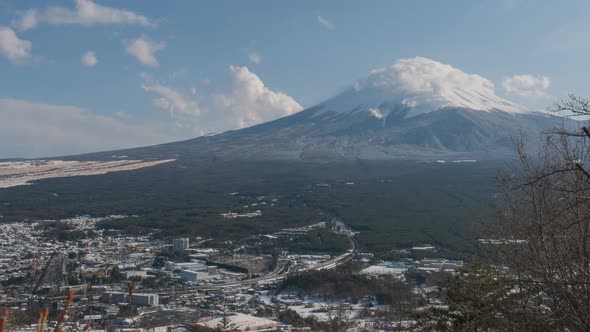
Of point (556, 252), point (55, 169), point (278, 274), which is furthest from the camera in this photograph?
point (55, 169)

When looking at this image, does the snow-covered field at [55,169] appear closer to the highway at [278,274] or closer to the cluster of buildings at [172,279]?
the cluster of buildings at [172,279]

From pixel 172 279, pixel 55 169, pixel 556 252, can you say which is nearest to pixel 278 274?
pixel 172 279

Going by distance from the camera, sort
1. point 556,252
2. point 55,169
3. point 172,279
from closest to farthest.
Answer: point 556,252 < point 172,279 < point 55,169

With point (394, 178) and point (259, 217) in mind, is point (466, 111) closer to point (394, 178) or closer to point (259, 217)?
point (394, 178)

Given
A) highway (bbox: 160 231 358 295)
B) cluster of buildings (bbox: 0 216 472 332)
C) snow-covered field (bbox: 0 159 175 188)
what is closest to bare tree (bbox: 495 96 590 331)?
cluster of buildings (bbox: 0 216 472 332)

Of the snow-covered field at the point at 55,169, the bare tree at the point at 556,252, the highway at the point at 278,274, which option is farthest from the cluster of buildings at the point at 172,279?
the snow-covered field at the point at 55,169

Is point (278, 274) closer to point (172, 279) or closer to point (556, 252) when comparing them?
point (172, 279)

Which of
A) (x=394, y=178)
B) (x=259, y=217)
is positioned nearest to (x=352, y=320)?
(x=259, y=217)

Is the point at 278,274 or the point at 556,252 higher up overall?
the point at 556,252

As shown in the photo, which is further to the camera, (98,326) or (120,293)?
(120,293)

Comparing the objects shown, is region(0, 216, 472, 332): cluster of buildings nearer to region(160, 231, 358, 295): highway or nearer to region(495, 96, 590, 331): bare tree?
region(160, 231, 358, 295): highway
